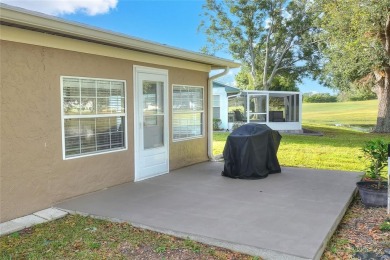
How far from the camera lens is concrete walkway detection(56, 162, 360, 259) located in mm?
3664

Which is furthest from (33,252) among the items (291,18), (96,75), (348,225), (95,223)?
(291,18)

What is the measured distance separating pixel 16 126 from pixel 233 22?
73.7 ft

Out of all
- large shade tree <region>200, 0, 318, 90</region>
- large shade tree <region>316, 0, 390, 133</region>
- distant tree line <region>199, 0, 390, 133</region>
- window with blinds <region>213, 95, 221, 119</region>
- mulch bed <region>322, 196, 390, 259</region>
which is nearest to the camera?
mulch bed <region>322, 196, 390, 259</region>

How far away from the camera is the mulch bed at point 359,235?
366 cm

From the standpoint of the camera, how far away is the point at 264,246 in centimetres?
349

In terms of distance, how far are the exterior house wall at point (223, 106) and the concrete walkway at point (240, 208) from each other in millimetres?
12364

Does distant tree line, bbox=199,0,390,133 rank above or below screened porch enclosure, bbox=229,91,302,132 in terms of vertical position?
above

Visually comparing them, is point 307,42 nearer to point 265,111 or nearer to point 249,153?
point 265,111

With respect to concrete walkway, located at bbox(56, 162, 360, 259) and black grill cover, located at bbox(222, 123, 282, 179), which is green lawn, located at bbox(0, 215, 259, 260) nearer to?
concrete walkway, located at bbox(56, 162, 360, 259)

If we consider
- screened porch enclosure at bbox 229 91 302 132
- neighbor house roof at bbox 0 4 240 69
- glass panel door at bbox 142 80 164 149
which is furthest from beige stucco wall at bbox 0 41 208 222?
screened porch enclosure at bbox 229 91 302 132

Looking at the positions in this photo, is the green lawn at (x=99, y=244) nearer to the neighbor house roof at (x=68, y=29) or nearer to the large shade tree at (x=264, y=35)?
the neighbor house roof at (x=68, y=29)

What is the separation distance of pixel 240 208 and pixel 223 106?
48.9 feet

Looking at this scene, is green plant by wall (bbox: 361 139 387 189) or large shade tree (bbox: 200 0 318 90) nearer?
green plant by wall (bbox: 361 139 387 189)

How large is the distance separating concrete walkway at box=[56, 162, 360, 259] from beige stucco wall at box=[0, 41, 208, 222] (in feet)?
1.11
